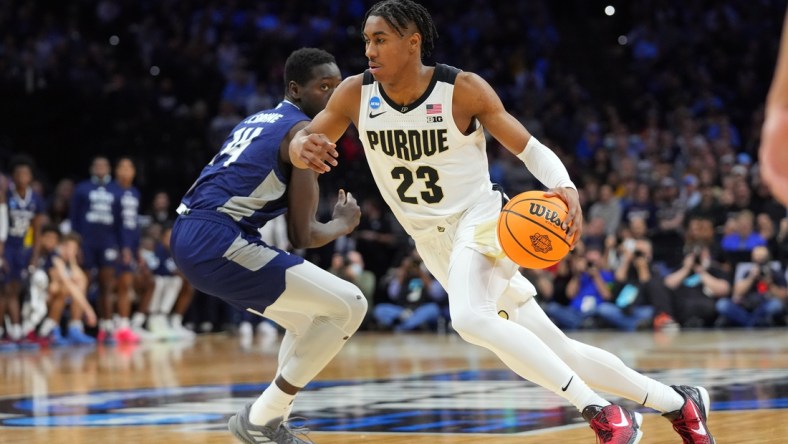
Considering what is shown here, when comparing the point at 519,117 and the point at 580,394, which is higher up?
the point at 519,117

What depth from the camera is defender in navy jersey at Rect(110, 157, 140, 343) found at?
593 inches

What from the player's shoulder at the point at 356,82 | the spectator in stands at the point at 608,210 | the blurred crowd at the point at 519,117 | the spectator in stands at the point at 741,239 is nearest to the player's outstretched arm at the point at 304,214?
the player's shoulder at the point at 356,82

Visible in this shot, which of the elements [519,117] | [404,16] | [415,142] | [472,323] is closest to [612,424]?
[472,323]

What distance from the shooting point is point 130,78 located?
20172 millimetres

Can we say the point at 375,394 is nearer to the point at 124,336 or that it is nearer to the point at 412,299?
the point at 124,336

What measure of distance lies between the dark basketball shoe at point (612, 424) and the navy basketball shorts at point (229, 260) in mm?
1486

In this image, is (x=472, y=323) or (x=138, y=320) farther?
(x=138, y=320)

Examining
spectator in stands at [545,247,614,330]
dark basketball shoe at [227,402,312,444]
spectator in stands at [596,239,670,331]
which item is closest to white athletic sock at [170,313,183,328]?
spectator in stands at [545,247,614,330]

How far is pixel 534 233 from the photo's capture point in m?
4.77

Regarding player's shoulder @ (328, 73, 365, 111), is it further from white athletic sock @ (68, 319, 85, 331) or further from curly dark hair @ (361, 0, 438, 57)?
white athletic sock @ (68, 319, 85, 331)

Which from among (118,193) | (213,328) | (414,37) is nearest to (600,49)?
(213,328)

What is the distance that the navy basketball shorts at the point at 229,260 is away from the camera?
5.40 m

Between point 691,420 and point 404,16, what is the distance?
2.07 m

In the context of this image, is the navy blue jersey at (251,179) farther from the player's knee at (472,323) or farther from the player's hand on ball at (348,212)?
the player's knee at (472,323)
